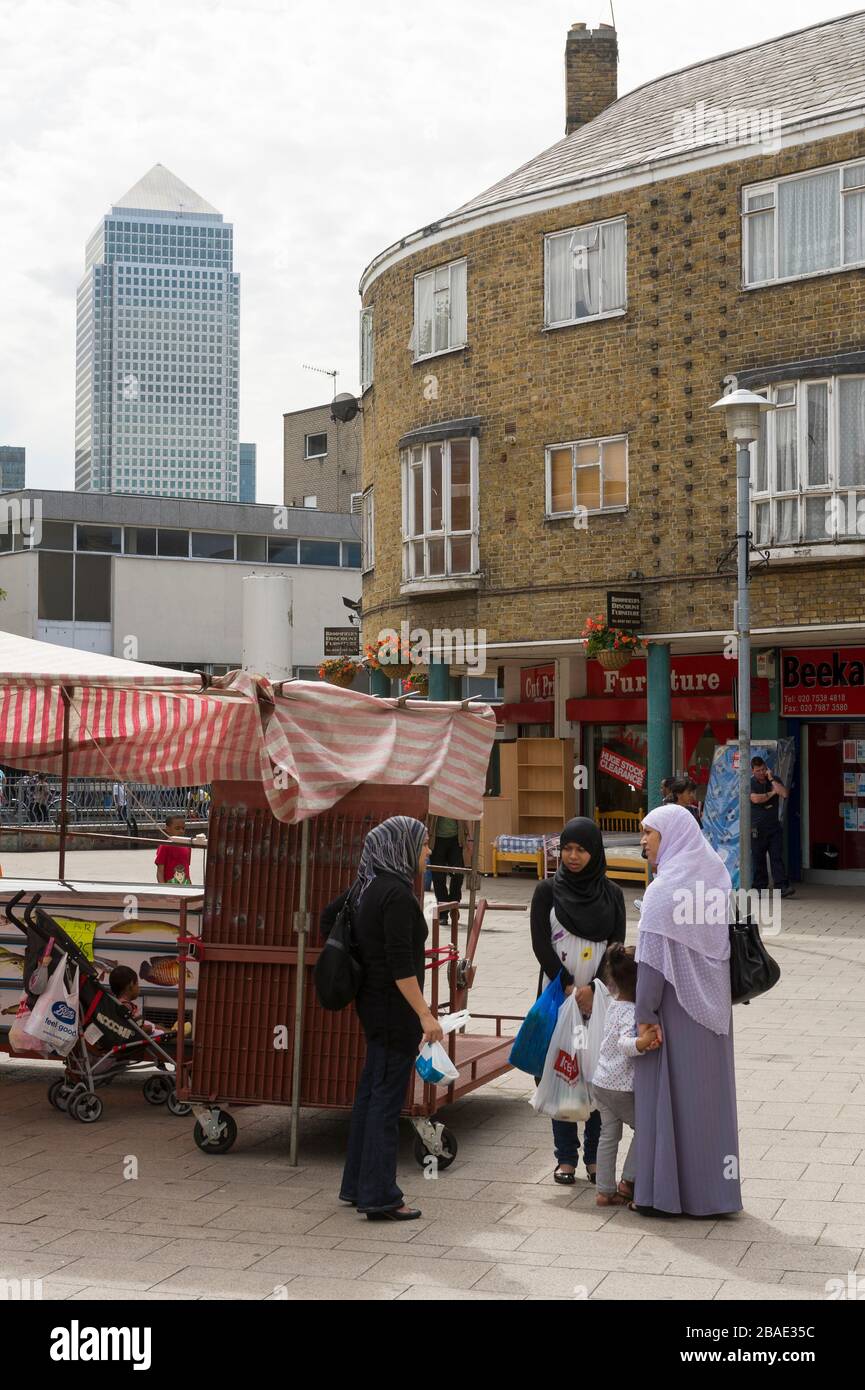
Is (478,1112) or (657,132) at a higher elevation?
(657,132)

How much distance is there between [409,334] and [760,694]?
8335 millimetres

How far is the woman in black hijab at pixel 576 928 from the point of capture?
25.6ft

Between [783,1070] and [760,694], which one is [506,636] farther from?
[783,1070]

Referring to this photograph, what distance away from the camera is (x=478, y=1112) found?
9.51 metres

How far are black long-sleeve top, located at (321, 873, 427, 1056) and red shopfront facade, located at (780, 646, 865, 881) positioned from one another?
55.4ft

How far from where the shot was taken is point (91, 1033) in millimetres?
A: 9352

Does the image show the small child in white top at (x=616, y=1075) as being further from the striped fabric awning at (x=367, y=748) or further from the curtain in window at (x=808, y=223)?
the curtain in window at (x=808, y=223)

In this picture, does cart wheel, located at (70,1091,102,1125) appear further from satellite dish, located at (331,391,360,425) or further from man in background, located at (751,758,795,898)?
satellite dish, located at (331,391,360,425)

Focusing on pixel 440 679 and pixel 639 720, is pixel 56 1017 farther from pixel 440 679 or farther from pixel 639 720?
pixel 639 720

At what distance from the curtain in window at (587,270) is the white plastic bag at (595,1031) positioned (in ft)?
56.9

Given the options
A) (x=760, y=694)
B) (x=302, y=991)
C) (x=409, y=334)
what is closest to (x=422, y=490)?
(x=409, y=334)

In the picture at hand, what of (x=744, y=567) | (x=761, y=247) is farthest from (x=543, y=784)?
(x=744, y=567)

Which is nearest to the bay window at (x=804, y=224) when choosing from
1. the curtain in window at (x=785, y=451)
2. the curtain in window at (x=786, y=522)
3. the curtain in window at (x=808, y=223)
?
the curtain in window at (x=808, y=223)

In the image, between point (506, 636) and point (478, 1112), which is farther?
point (506, 636)
